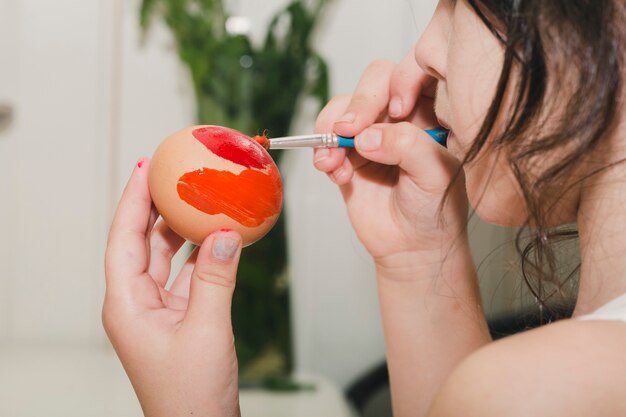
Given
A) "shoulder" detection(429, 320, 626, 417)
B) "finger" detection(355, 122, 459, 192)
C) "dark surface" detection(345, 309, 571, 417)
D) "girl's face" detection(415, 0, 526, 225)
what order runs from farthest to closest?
"dark surface" detection(345, 309, 571, 417)
"finger" detection(355, 122, 459, 192)
"girl's face" detection(415, 0, 526, 225)
"shoulder" detection(429, 320, 626, 417)

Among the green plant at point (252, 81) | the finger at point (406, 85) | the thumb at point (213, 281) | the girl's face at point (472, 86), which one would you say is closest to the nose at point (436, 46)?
the girl's face at point (472, 86)

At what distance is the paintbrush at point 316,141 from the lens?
72 cm

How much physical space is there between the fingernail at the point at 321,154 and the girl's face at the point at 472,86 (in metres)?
0.14

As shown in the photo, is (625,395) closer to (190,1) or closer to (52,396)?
(52,396)

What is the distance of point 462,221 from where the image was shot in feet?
2.65

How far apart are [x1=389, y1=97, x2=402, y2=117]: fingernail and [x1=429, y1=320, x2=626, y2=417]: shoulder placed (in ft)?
1.22

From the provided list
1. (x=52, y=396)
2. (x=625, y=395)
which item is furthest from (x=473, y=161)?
(x=52, y=396)

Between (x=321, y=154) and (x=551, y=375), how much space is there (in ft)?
1.27

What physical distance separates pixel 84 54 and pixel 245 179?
0.93m

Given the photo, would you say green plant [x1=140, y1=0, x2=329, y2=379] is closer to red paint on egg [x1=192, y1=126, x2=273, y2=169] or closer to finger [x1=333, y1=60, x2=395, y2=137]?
finger [x1=333, y1=60, x2=395, y2=137]

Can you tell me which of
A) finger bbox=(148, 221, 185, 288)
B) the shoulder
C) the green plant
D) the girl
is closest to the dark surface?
the green plant

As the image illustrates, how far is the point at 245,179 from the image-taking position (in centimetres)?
65

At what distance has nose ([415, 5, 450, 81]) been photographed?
643mm

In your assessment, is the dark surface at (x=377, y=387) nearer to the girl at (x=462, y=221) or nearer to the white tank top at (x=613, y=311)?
the girl at (x=462, y=221)
